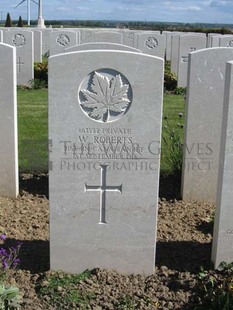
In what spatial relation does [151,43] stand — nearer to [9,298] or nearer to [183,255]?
[183,255]

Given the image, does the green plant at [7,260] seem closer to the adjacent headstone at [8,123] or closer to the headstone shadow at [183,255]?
the headstone shadow at [183,255]

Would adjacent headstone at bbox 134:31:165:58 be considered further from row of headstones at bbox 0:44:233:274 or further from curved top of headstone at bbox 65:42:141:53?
row of headstones at bbox 0:44:233:274

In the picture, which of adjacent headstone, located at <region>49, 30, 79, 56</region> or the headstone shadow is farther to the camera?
adjacent headstone, located at <region>49, 30, 79, 56</region>

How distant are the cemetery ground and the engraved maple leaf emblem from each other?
116 cm

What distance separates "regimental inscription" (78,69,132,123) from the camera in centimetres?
357

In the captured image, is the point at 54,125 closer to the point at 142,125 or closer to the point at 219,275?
the point at 142,125

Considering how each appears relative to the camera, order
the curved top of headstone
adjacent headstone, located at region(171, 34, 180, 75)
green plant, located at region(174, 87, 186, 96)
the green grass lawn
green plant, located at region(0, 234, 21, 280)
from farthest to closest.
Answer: adjacent headstone, located at region(171, 34, 180, 75) < green plant, located at region(174, 87, 186, 96) < the green grass lawn < the curved top of headstone < green plant, located at region(0, 234, 21, 280)

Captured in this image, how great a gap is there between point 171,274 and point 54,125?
1378 mm

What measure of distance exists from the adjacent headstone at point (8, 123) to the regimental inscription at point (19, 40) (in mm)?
9416

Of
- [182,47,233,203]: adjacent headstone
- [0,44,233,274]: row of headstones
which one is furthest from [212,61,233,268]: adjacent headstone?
[182,47,233,203]: adjacent headstone

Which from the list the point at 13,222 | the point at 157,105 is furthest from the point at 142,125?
the point at 13,222

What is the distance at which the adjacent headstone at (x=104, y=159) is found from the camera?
3.54 metres

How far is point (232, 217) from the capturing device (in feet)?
12.5

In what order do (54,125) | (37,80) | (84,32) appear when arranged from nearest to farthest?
(54,125) < (37,80) < (84,32)
